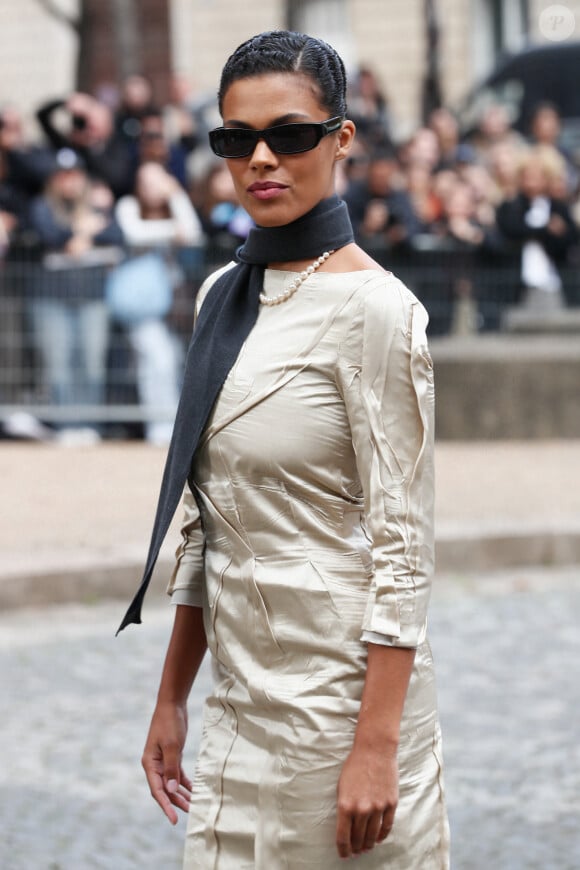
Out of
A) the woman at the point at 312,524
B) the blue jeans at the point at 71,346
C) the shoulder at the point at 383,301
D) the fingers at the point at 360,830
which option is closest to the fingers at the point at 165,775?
the woman at the point at 312,524

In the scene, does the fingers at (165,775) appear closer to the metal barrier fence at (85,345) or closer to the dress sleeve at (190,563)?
the dress sleeve at (190,563)

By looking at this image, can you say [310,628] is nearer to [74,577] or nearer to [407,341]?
[407,341]

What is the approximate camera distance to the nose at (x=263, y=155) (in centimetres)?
244

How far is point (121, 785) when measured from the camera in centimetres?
513

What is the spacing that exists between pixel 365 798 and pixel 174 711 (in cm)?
48

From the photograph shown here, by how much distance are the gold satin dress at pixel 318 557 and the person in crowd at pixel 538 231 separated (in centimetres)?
1022

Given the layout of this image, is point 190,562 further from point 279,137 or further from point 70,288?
point 70,288

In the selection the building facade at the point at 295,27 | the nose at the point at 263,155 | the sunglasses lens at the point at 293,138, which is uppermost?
the building facade at the point at 295,27

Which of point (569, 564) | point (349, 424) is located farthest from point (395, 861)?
point (569, 564)

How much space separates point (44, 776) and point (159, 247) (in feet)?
22.0

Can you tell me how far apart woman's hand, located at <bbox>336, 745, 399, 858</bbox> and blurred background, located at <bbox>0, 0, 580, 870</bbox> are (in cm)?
221

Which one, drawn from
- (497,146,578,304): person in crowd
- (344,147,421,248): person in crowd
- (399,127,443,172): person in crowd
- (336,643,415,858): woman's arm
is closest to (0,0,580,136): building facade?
(399,127,443,172): person in crowd

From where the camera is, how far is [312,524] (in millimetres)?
2424

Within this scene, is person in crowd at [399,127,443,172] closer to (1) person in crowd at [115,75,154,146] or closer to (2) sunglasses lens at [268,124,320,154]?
(1) person in crowd at [115,75,154,146]
